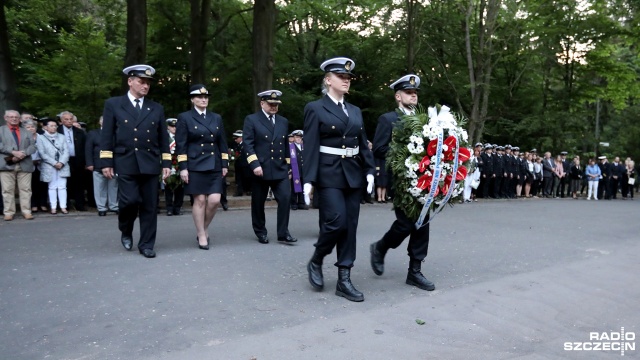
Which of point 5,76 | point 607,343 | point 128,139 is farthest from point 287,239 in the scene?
point 5,76

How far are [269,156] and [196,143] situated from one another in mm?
1150

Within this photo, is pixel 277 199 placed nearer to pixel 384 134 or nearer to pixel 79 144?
pixel 384 134

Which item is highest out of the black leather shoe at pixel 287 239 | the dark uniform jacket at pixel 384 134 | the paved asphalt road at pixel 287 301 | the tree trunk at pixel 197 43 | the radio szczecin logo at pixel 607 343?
the tree trunk at pixel 197 43

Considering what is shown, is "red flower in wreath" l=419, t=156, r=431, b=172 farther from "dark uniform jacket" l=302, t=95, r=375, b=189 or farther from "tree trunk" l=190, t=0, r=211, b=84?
"tree trunk" l=190, t=0, r=211, b=84

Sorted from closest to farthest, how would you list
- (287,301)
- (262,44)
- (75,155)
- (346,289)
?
(287,301)
(346,289)
(75,155)
(262,44)

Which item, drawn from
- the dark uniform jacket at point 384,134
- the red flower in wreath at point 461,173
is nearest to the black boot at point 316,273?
the dark uniform jacket at point 384,134

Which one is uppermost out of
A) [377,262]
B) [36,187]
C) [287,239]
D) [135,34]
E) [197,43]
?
[197,43]

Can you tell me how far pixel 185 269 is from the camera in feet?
21.4

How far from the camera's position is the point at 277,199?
28.1 ft

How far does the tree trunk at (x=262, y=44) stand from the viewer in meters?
15.9

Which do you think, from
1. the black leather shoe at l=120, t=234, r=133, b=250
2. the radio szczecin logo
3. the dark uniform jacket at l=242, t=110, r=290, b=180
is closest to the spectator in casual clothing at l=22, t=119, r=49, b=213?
the black leather shoe at l=120, t=234, r=133, b=250

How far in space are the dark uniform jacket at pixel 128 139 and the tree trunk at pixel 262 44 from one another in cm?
874

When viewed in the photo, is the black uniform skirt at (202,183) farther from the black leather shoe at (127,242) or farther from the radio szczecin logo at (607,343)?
the radio szczecin logo at (607,343)

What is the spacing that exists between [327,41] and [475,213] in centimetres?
1540
